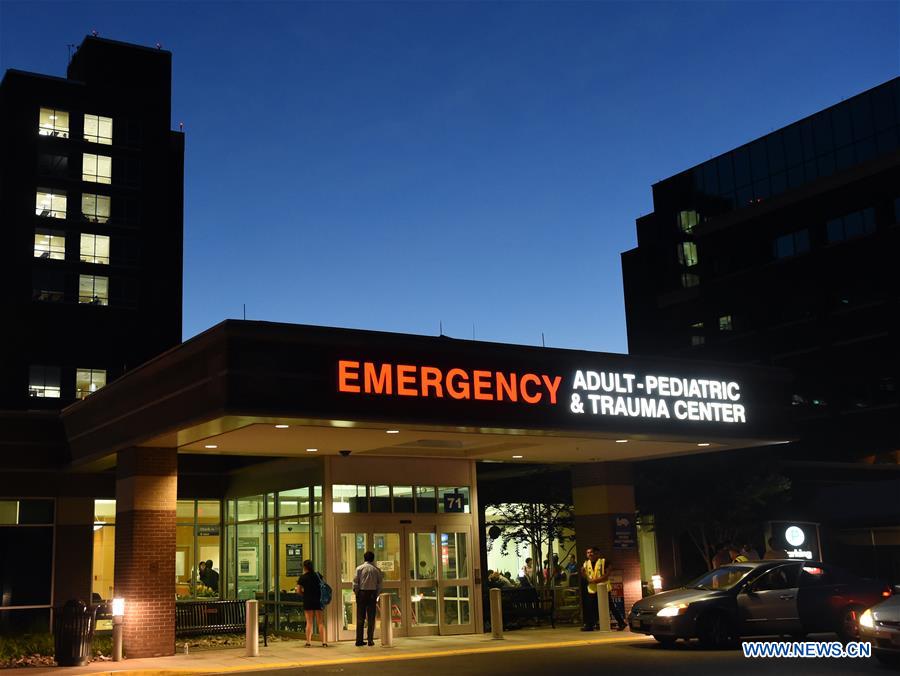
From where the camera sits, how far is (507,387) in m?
19.7

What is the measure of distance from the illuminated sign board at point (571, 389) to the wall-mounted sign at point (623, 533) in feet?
16.8

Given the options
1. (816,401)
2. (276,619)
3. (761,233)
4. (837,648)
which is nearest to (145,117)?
(761,233)

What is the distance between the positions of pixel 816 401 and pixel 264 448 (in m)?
49.5

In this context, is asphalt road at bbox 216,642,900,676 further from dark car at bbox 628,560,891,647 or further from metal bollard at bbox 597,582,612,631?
metal bollard at bbox 597,582,612,631

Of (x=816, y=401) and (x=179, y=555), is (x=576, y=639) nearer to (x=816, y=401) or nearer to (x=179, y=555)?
(x=179, y=555)

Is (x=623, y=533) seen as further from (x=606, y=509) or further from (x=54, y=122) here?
(x=54, y=122)

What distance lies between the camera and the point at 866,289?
203ft

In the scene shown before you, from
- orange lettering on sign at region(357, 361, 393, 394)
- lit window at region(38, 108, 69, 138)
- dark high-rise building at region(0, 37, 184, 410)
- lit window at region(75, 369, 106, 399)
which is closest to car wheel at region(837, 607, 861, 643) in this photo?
orange lettering on sign at region(357, 361, 393, 394)

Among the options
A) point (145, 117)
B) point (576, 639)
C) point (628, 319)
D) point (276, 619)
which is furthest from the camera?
point (628, 319)

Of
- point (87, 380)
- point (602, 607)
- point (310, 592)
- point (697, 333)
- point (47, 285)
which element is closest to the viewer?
point (310, 592)

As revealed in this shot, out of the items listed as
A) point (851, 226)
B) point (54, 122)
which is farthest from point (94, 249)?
point (851, 226)

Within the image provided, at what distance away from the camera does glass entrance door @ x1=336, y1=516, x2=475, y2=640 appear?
2334 centimetres

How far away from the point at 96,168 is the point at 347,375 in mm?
52416

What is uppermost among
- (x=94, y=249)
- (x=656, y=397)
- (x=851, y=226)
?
(x=94, y=249)
